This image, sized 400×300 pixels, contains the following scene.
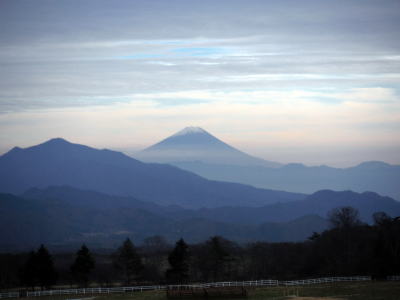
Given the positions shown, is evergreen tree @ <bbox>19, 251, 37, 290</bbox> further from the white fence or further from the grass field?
the grass field

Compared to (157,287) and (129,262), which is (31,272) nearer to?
(129,262)

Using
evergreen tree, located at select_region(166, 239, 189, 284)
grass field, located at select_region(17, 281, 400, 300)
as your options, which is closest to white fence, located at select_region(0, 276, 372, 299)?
grass field, located at select_region(17, 281, 400, 300)

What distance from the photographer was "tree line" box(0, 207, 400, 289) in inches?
3169

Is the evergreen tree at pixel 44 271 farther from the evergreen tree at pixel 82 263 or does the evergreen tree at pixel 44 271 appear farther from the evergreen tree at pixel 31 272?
the evergreen tree at pixel 82 263

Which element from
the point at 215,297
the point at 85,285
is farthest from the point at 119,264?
the point at 215,297

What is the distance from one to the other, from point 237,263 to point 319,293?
49706mm

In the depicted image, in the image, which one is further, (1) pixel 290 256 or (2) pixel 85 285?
(1) pixel 290 256

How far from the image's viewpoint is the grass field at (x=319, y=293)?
58.4 m

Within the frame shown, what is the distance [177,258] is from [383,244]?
24.6 m

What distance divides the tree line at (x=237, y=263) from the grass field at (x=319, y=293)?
10344mm

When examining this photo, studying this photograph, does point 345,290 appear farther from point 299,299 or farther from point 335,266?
point 335,266

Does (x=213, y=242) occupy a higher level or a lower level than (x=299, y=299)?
higher

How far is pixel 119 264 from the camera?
287 ft

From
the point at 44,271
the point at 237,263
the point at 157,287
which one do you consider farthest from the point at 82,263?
the point at 237,263
